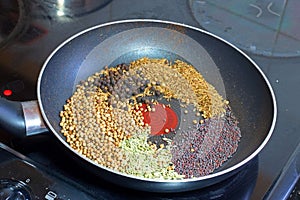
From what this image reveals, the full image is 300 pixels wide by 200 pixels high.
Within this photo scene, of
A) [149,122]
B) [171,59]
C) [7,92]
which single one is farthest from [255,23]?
[7,92]

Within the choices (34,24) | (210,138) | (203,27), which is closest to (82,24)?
(34,24)

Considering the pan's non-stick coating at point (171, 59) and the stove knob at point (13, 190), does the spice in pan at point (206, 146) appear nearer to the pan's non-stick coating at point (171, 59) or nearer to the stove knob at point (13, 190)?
the pan's non-stick coating at point (171, 59)

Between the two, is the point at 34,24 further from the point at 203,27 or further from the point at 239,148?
the point at 239,148

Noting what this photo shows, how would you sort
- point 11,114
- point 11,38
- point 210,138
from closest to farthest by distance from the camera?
point 11,114 → point 210,138 → point 11,38

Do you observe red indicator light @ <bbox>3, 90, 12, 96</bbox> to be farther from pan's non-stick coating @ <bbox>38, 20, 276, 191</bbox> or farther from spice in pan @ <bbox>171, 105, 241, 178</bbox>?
spice in pan @ <bbox>171, 105, 241, 178</bbox>

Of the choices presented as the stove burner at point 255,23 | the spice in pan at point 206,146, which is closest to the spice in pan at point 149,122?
the spice in pan at point 206,146

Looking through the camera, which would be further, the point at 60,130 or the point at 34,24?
the point at 34,24

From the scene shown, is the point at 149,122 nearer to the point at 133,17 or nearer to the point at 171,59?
the point at 171,59
